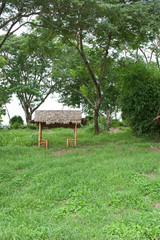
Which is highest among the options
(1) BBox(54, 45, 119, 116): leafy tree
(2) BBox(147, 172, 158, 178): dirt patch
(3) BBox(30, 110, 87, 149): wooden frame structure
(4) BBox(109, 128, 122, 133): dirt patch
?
(1) BBox(54, 45, 119, 116): leafy tree

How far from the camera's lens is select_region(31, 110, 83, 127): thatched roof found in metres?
13.4

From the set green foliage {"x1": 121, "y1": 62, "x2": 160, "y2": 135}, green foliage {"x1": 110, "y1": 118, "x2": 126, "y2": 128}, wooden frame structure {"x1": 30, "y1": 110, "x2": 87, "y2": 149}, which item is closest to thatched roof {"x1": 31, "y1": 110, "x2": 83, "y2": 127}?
wooden frame structure {"x1": 30, "y1": 110, "x2": 87, "y2": 149}

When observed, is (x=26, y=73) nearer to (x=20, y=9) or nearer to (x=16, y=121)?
(x=16, y=121)

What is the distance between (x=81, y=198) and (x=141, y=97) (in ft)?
33.6

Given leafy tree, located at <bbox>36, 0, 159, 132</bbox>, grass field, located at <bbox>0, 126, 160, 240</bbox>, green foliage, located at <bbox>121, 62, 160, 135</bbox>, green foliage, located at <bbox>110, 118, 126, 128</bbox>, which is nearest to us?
grass field, located at <bbox>0, 126, 160, 240</bbox>

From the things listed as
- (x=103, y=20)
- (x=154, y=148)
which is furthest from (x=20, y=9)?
(x=154, y=148)

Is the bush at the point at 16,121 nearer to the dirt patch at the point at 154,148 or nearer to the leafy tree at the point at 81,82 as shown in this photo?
the leafy tree at the point at 81,82

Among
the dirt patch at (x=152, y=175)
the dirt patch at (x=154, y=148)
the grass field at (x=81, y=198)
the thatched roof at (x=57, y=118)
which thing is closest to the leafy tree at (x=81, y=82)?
the thatched roof at (x=57, y=118)

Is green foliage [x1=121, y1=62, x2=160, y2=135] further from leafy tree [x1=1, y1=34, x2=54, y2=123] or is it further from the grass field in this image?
leafy tree [x1=1, y1=34, x2=54, y2=123]

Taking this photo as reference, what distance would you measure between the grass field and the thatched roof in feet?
11.6

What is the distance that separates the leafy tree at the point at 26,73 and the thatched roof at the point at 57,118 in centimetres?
1165

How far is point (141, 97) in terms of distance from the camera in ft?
48.8

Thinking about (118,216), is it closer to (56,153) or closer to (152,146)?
(56,153)

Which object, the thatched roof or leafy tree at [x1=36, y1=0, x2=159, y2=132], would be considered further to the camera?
the thatched roof
